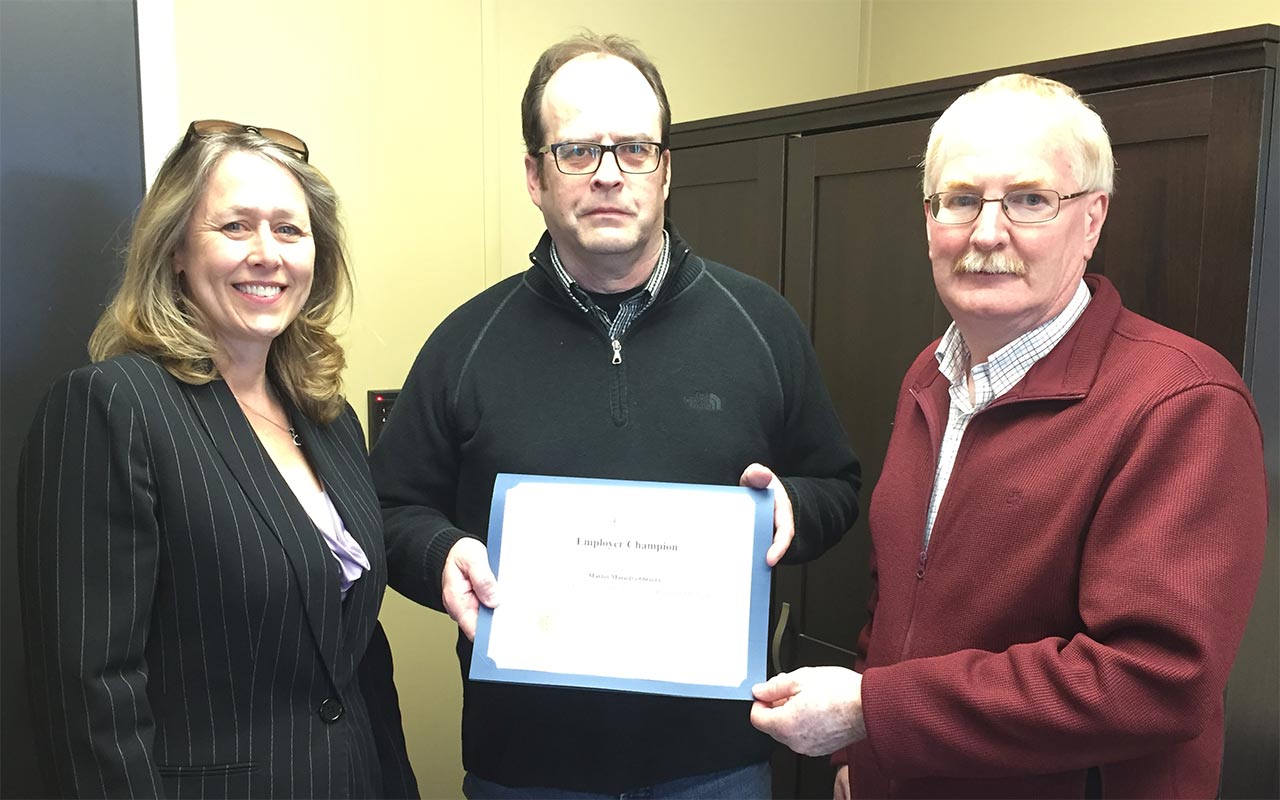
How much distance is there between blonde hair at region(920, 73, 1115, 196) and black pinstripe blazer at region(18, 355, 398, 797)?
1.14 metres

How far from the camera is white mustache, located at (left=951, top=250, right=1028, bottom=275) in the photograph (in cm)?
128

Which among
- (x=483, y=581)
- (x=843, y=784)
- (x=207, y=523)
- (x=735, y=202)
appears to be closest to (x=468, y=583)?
(x=483, y=581)

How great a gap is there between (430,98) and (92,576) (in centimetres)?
167

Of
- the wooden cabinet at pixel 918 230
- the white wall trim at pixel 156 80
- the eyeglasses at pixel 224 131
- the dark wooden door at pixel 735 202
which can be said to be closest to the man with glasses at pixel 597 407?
the eyeglasses at pixel 224 131

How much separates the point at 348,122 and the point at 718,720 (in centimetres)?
170

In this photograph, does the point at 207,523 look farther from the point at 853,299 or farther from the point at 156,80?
the point at 853,299

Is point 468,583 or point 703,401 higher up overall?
point 703,401

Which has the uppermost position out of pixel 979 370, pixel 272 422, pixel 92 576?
pixel 979 370

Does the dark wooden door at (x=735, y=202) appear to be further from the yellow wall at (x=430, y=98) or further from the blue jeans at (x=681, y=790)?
the blue jeans at (x=681, y=790)

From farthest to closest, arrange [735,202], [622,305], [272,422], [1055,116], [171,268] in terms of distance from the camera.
A: [735,202], [622,305], [272,422], [171,268], [1055,116]

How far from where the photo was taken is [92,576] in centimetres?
119

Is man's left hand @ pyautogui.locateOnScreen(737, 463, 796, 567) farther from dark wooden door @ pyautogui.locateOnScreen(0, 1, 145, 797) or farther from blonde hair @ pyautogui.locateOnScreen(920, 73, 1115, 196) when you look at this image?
dark wooden door @ pyautogui.locateOnScreen(0, 1, 145, 797)

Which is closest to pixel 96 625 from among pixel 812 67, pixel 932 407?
pixel 932 407

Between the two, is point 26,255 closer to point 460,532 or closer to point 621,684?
point 460,532
